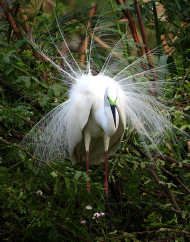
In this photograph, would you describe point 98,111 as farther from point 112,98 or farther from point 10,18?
point 10,18

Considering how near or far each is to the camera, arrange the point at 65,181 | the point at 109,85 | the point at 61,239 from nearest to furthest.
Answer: the point at 65,181 < the point at 61,239 < the point at 109,85

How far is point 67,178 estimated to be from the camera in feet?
9.32

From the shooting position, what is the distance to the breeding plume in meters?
3.58

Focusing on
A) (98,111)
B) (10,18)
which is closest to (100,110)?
(98,111)

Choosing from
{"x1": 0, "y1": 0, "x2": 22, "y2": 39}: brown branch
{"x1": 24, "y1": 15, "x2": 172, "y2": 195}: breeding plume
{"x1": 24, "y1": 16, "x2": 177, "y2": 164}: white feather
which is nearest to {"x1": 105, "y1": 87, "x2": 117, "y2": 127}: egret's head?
{"x1": 24, "y1": 15, "x2": 172, "y2": 195}: breeding plume

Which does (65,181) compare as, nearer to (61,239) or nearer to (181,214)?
(61,239)

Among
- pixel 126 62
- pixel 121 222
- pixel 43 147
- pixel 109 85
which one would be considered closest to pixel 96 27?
pixel 126 62

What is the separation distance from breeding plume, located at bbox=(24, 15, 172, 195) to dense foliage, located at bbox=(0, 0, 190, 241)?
0.32ft

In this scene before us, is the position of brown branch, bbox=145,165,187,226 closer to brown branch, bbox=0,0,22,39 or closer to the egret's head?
the egret's head

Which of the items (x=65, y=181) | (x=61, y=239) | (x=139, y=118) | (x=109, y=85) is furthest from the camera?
(x=139, y=118)

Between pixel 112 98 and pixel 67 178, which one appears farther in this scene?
pixel 112 98

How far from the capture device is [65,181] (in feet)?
9.25

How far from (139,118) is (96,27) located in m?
0.85

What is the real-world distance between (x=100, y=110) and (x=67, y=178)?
91 cm
